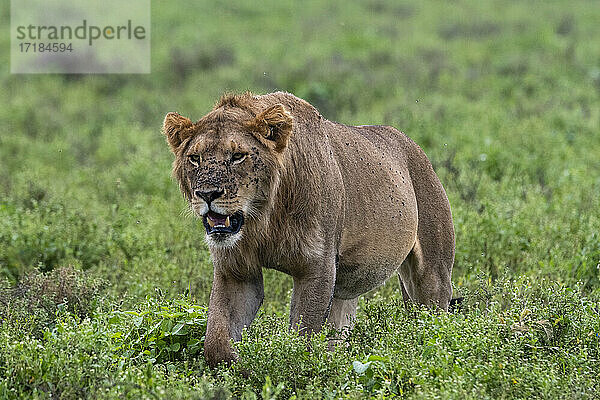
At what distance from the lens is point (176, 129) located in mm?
5059

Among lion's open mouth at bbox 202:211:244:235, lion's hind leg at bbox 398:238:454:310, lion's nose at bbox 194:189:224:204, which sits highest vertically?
lion's nose at bbox 194:189:224:204

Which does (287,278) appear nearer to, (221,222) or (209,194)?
(221,222)

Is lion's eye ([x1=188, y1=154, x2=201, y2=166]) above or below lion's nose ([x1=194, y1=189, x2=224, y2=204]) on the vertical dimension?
above

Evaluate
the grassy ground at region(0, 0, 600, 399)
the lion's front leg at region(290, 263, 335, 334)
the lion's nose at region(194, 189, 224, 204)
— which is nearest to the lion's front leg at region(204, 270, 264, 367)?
the grassy ground at region(0, 0, 600, 399)

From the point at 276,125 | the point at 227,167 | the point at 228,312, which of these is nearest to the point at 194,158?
the point at 227,167

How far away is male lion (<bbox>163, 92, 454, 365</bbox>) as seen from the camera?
4816 mm

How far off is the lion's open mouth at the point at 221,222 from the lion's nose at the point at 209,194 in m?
0.11

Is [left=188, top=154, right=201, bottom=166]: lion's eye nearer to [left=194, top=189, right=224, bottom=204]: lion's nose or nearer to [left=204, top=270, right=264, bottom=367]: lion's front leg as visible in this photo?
[left=194, top=189, right=224, bottom=204]: lion's nose

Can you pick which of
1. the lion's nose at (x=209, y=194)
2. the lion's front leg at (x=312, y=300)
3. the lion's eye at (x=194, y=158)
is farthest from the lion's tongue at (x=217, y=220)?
the lion's front leg at (x=312, y=300)

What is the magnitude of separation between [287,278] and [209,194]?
2.95 metres

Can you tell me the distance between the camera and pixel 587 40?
1992 cm

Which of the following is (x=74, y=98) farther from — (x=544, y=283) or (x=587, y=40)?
(x=544, y=283)

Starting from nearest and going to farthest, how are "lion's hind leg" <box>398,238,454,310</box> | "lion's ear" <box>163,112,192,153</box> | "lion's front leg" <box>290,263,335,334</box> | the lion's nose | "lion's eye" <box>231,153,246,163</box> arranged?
the lion's nose → "lion's eye" <box>231,153,246,163</box> → "lion's ear" <box>163,112,192,153</box> → "lion's front leg" <box>290,263,335,334</box> → "lion's hind leg" <box>398,238,454,310</box>

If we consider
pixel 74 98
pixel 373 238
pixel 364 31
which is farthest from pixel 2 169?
pixel 364 31
